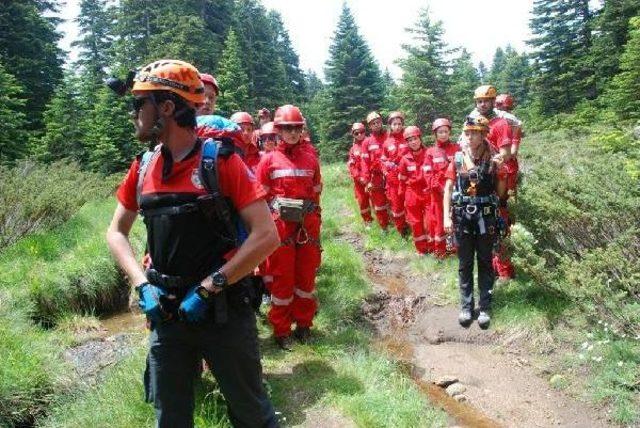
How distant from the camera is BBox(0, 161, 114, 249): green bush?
920 cm

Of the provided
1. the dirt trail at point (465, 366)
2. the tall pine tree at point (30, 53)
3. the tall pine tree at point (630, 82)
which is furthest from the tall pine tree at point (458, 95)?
the dirt trail at point (465, 366)

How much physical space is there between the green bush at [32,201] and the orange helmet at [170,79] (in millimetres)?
7615

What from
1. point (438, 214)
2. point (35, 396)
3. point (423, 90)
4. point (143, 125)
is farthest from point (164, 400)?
point (423, 90)

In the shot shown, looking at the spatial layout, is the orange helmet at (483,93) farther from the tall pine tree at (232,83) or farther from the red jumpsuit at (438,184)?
the tall pine tree at (232,83)

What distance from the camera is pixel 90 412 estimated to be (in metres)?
4.23

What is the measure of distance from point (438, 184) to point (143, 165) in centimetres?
653

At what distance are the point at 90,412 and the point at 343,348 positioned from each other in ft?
8.34

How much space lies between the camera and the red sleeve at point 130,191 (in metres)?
2.94

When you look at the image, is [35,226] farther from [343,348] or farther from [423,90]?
[423,90]

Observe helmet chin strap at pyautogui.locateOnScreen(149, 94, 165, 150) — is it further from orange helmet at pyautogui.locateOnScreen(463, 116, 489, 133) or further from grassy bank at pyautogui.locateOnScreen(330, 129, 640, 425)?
orange helmet at pyautogui.locateOnScreen(463, 116, 489, 133)

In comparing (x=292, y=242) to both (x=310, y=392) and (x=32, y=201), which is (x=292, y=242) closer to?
(x=310, y=392)

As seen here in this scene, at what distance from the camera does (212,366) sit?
109 inches

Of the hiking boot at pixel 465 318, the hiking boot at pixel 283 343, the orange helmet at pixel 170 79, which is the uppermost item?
the orange helmet at pixel 170 79

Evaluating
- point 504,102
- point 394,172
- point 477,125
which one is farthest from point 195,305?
point 394,172
